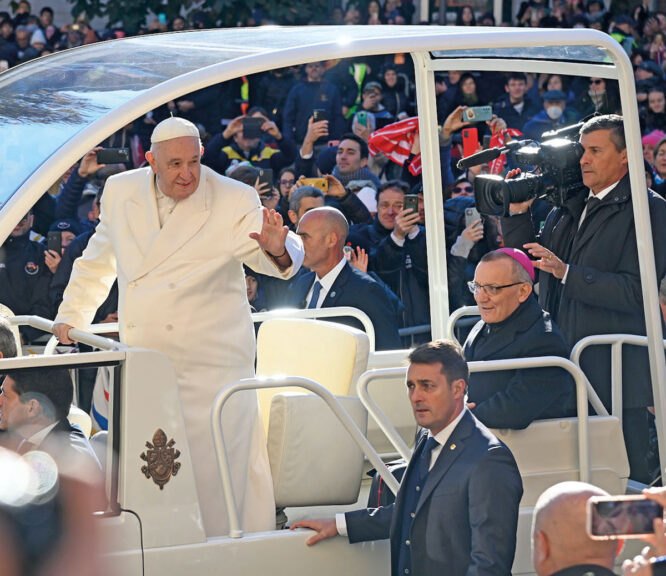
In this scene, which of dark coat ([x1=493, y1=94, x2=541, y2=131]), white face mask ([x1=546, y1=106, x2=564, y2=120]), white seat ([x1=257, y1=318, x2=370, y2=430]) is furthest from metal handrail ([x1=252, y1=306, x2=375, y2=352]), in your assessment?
dark coat ([x1=493, y1=94, x2=541, y2=131])

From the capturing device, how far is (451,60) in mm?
5895

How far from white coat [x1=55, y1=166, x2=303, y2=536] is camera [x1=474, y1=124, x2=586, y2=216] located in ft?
3.52

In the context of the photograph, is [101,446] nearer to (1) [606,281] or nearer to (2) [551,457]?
(2) [551,457]

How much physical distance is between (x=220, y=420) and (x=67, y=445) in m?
0.50

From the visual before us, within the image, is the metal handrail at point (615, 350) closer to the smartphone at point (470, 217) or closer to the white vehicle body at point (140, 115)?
the white vehicle body at point (140, 115)

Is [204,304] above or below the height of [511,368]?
above

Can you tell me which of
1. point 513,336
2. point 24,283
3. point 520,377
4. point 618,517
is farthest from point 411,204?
point 618,517

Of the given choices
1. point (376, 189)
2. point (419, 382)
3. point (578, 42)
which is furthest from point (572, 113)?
point (419, 382)

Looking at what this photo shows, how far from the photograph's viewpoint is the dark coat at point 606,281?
5.52m

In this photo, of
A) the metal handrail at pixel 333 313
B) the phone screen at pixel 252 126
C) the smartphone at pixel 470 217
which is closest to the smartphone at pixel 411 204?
the smartphone at pixel 470 217

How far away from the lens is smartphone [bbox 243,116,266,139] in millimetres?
9859

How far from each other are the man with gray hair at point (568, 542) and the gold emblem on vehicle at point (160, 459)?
5.18ft

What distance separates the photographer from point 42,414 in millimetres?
4184

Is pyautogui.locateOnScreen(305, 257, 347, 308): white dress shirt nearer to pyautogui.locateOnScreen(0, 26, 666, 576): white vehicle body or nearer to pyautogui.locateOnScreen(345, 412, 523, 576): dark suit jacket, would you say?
pyautogui.locateOnScreen(0, 26, 666, 576): white vehicle body
